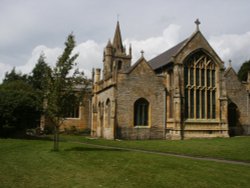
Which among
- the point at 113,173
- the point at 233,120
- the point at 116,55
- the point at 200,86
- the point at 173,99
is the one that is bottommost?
the point at 113,173

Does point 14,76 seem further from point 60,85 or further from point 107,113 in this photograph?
point 60,85

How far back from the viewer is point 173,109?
104ft

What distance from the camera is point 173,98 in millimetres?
31625

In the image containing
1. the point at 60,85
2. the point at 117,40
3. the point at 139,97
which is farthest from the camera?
the point at 117,40

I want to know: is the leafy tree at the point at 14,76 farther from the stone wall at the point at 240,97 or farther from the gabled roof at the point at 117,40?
the stone wall at the point at 240,97

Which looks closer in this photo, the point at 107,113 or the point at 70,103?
the point at 70,103

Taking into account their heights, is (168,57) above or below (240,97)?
above

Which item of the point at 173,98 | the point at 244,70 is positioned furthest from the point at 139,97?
the point at 244,70

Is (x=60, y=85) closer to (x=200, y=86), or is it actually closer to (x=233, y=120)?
(x=200, y=86)

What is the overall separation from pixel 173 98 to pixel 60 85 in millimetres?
16301

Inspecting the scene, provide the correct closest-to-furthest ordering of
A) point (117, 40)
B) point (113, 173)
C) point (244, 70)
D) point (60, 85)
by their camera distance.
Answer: point (113, 173) < point (60, 85) < point (117, 40) < point (244, 70)

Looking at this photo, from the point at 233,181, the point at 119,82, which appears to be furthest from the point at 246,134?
the point at 233,181

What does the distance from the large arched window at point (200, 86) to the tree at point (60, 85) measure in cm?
1690

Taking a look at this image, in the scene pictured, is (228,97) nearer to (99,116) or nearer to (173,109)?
(173,109)
